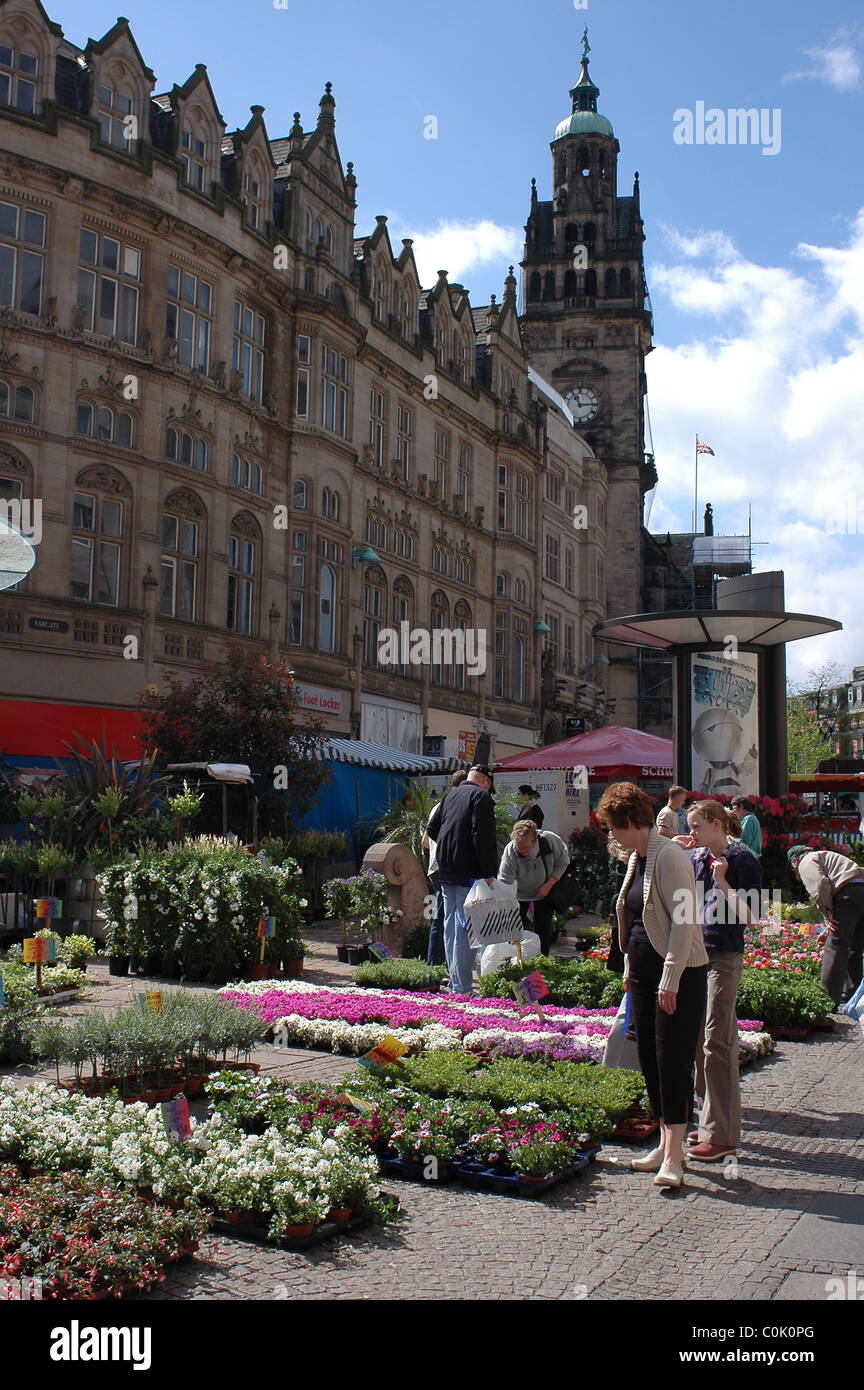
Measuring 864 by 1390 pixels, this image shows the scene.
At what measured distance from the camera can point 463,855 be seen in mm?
11664

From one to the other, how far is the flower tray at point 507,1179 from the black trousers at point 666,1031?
0.58 m

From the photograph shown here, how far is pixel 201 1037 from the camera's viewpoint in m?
8.05

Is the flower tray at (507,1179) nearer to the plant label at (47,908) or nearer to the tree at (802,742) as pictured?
the plant label at (47,908)

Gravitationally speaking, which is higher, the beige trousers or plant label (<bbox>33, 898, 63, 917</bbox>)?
plant label (<bbox>33, 898, 63, 917</bbox>)

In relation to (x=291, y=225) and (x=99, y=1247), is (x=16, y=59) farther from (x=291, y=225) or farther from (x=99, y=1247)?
(x=99, y=1247)

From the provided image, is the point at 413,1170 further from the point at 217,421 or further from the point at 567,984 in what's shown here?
the point at 217,421

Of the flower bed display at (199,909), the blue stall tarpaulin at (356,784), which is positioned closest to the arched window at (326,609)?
the blue stall tarpaulin at (356,784)

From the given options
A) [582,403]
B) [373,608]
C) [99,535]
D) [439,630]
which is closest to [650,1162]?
[99,535]

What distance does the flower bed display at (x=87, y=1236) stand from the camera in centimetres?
470

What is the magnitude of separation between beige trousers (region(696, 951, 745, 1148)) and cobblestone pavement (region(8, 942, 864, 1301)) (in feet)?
0.78

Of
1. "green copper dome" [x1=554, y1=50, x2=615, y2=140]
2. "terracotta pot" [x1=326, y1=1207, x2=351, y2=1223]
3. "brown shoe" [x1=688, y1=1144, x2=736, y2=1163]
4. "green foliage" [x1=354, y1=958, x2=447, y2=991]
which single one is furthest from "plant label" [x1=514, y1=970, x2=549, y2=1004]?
"green copper dome" [x1=554, y1=50, x2=615, y2=140]

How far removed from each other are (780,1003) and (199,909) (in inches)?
227

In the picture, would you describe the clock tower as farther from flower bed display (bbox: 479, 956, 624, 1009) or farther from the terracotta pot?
the terracotta pot

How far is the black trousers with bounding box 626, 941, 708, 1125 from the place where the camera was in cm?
651
